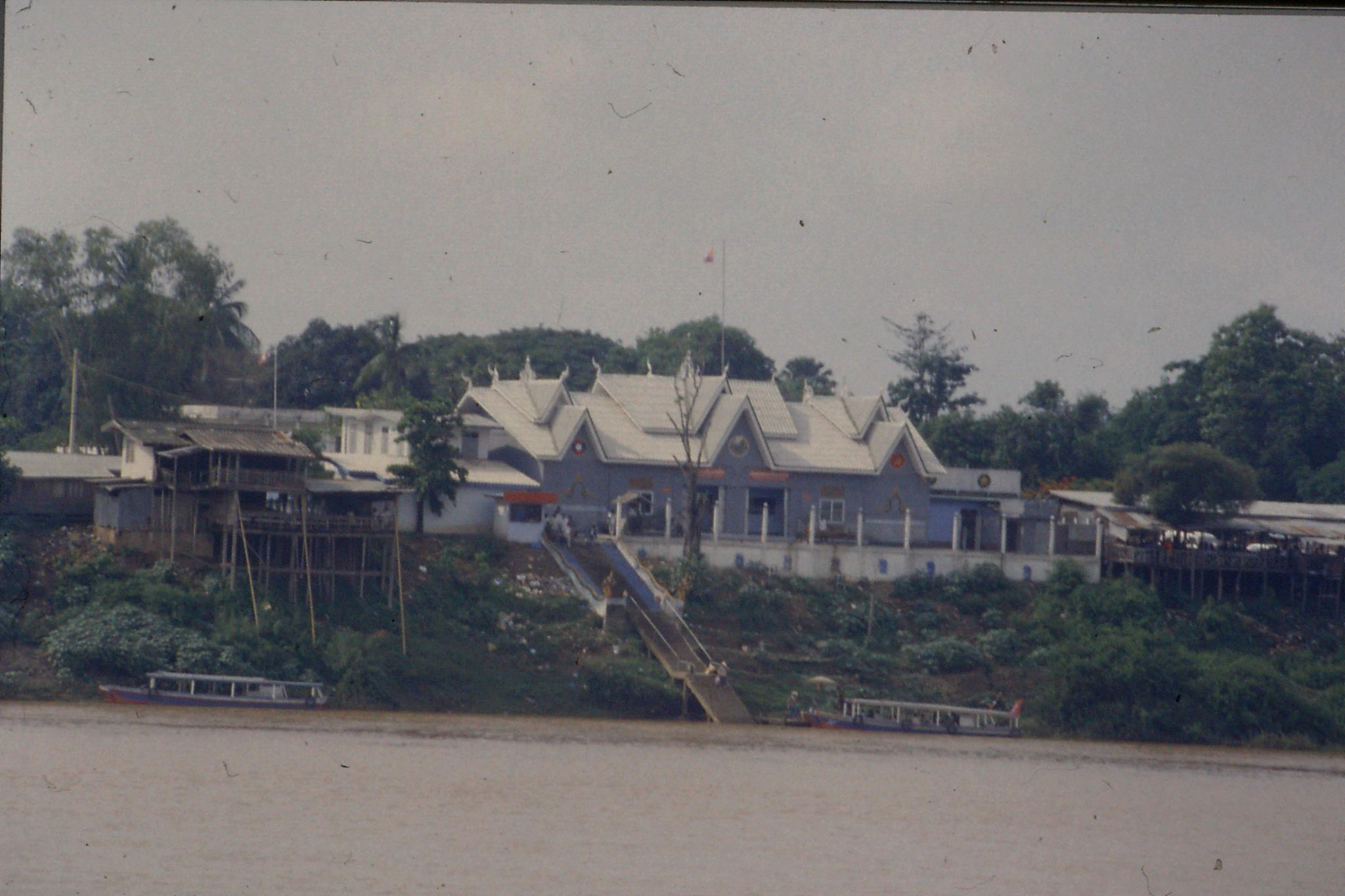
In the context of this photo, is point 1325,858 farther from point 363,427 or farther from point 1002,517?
point 363,427

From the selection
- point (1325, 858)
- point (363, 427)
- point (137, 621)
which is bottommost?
point (1325, 858)

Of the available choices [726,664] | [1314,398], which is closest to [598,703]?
[726,664]

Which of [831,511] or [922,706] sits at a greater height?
[831,511]

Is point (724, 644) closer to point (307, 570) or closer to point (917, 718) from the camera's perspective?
point (917, 718)

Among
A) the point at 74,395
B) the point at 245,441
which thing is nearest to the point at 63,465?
the point at 74,395

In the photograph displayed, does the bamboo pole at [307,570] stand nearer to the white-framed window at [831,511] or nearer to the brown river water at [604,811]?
the brown river water at [604,811]

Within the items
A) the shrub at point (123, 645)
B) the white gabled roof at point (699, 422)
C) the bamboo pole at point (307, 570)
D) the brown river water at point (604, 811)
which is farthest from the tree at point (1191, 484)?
the shrub at point (123, 645)
